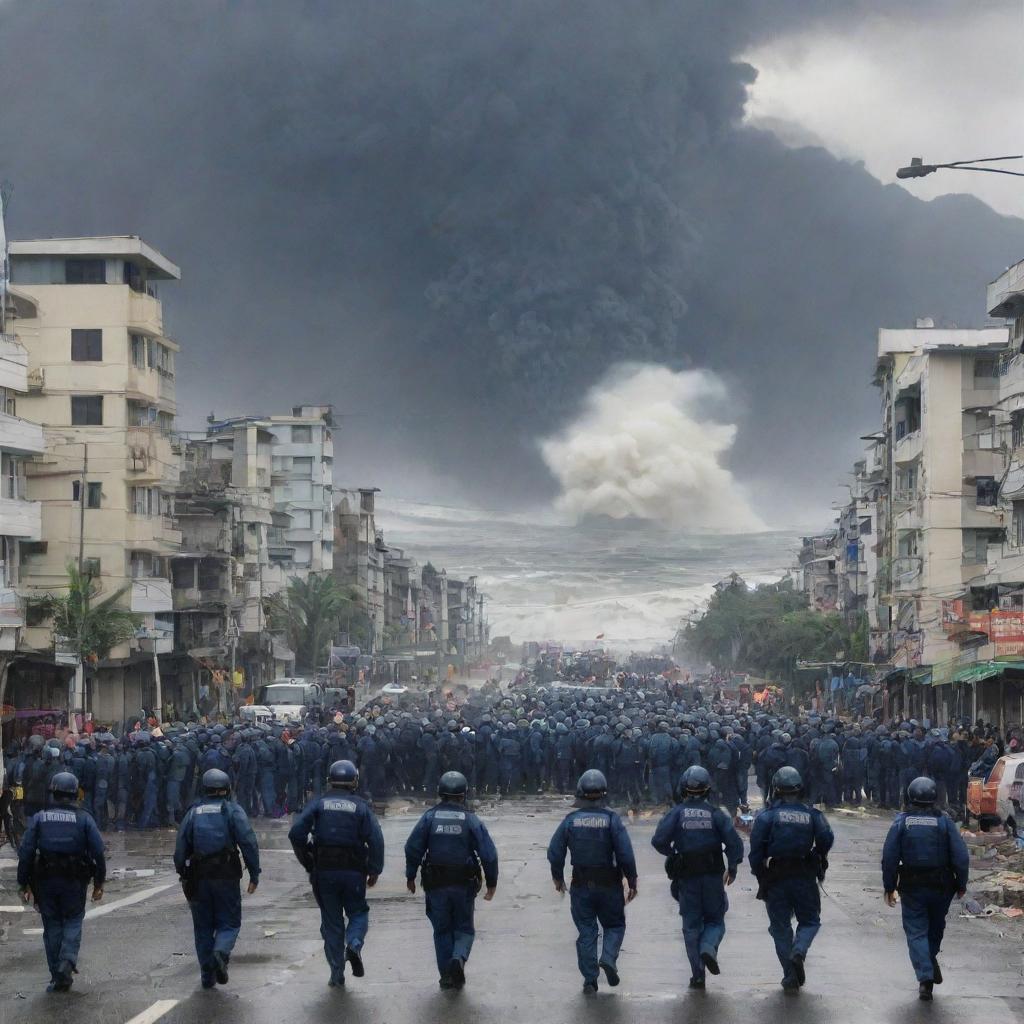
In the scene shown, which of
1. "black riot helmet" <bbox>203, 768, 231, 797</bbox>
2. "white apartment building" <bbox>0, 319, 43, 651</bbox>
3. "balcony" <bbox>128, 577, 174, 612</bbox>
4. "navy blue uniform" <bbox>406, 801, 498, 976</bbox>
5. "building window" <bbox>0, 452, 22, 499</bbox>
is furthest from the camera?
"balcony" <bbox>128, 577, 174, 612</bbox>

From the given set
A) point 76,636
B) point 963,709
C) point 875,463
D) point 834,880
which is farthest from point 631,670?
point 834,880

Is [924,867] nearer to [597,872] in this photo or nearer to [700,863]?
[700,863]

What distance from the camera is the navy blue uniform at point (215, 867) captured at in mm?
15344

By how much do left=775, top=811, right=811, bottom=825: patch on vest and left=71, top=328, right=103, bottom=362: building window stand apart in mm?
55980

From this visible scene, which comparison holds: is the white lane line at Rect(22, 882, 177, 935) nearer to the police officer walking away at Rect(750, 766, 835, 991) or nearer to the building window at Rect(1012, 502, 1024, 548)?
the police officer walking away at Rect(750, 766, 835, 991)

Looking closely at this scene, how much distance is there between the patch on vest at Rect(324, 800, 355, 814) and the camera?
15.6m

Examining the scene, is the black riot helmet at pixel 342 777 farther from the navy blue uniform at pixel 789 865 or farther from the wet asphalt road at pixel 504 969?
the navy blue uniform at pixel 789 865

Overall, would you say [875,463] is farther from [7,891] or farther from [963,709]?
[7,891]

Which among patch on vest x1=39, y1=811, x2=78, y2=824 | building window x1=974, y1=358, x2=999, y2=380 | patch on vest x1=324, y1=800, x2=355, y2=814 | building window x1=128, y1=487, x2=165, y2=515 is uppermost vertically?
building window x1=974, y1=358, x2=999, y2=380

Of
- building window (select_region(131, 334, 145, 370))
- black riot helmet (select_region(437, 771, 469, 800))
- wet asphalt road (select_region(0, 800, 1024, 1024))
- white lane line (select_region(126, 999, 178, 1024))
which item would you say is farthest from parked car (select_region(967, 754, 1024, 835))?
building window (select_region(131, 334, 145, 370))

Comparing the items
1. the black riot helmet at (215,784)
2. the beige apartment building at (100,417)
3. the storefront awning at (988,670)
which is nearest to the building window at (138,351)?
the beige apartment building at (100,417)

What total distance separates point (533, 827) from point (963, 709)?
32146 mm

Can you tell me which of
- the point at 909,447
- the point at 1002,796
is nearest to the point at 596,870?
the point at 1002,796

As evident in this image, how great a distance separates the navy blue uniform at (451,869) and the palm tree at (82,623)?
41.3 metres
